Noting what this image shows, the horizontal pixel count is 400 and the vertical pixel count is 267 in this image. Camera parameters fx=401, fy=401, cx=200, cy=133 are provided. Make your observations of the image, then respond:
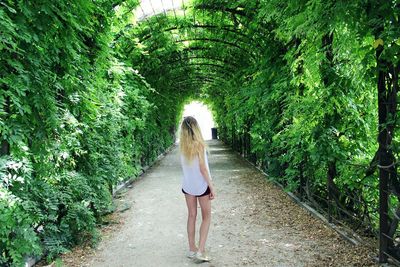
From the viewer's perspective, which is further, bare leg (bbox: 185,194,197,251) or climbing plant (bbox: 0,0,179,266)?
bare leg (bbox: 185,194,197,251)

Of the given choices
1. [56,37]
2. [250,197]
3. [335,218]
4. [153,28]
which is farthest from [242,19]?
[56,37]

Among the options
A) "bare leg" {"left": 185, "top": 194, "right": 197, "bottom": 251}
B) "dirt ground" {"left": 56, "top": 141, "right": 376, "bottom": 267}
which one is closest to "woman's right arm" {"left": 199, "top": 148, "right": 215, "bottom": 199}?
"bare leg" {"left": 185, "top": 194, "right": 197, "bottom": 251}

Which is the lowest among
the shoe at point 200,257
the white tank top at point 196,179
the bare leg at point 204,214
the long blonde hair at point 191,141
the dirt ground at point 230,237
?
the dirt ground at point 230,237

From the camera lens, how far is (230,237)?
19.0ft

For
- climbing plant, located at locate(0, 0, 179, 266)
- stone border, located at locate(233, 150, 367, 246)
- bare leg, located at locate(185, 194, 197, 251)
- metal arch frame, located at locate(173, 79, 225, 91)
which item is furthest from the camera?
metal arch frame, located at locate(173, 79, 225, 91)

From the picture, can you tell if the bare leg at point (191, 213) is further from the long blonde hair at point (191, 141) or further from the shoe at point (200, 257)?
the long blonde hair at point (191, 141)

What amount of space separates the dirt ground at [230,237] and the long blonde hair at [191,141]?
128 cm

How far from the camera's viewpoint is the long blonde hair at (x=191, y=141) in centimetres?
469

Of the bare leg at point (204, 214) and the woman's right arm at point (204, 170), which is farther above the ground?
the woman's right arm at point (204, 170)

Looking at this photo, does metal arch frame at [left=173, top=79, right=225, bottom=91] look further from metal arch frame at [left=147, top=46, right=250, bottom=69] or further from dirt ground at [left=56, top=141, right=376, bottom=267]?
dirt ground at [left=56, top=141, right=376, bottom=267]

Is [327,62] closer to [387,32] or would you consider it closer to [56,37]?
[387,32]

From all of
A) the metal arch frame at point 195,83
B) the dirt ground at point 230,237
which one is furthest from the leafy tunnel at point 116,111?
the metal arch frame at point 195,83

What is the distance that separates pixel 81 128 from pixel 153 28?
675 cm

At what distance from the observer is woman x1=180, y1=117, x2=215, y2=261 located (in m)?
4.67
